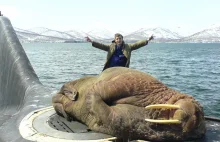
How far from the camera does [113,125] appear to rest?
5.70m

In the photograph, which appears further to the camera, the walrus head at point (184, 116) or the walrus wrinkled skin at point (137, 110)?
the walrus wrinkled skin at point (137, 110)

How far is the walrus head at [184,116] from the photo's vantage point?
5.30m

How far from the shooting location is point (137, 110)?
5707 mm

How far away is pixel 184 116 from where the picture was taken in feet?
17.4

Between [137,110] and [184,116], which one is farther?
[137,110]

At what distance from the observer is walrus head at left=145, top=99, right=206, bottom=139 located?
530cm

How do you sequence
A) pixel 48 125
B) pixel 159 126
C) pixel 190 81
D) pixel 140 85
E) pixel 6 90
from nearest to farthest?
pixel 159 126 < pixel 140 85 < pixel 48 125 < pixel 6 90 < pixel 190 81

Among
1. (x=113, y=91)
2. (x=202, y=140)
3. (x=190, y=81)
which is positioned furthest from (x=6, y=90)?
(x=190, y=81)

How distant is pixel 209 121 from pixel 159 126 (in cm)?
202

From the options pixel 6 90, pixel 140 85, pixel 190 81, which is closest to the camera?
pixel 140 85

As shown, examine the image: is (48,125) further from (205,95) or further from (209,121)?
(205,95)

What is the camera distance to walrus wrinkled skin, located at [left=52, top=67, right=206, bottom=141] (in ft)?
17.9

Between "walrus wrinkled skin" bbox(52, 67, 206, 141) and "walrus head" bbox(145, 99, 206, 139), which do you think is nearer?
"walrus head" bbox(145, 99, 206, 139)

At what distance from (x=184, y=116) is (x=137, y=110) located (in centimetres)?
80
